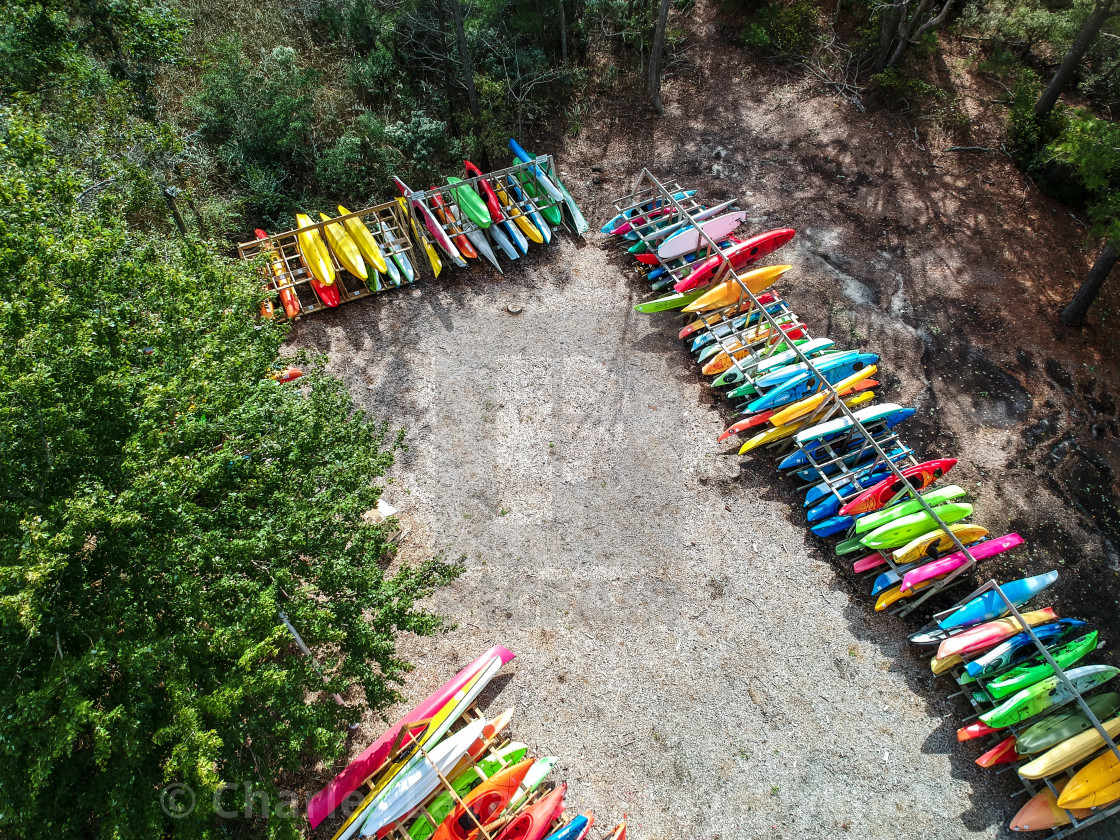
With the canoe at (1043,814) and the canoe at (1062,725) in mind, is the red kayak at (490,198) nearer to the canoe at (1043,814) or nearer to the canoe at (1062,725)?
the canoe at (1062,725)

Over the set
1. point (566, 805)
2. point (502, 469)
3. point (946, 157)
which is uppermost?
point (946, 157)

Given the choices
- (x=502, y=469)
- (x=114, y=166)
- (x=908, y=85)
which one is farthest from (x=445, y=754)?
(x=908, y=85)

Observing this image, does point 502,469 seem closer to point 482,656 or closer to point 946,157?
point 482,656

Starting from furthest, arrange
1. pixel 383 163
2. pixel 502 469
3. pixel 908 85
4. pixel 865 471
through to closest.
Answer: pixel 908 85
pixel 383 163
pixel 502 469
pixel 865 471

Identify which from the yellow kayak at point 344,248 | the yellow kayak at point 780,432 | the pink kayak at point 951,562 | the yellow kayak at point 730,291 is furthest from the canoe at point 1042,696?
the yellow kayak at point 344,248

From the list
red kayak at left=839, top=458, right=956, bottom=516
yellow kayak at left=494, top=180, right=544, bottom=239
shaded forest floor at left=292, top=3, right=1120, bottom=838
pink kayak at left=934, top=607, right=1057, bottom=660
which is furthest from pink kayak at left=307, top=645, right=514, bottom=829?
yellow kayak at left=494, top=180, right=544, bottom=239

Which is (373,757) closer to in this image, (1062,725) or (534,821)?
(534,821)
